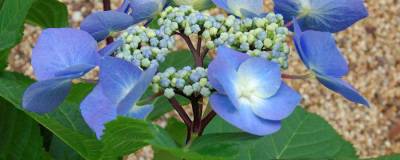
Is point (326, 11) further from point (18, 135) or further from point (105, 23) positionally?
point (18, 135)

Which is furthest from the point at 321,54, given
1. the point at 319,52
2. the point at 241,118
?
the point at 241,118

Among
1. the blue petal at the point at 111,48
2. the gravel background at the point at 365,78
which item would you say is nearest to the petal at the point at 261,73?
the blue petal at the point at 111,48

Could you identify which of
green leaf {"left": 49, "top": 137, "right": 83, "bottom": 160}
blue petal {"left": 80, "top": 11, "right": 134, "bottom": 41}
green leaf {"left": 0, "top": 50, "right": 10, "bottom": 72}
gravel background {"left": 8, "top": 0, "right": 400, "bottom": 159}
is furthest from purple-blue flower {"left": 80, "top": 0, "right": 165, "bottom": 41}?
gravel background {"left": 8, "top": 0, "right": 400, "bottom": 159}

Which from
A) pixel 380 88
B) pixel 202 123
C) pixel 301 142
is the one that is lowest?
pixel 380 88

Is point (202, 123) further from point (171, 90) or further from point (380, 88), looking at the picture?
point (380, 88)

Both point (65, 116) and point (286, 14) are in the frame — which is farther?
point (65, 116)

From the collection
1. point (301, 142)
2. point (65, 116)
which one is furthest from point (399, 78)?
point (65, 116)
